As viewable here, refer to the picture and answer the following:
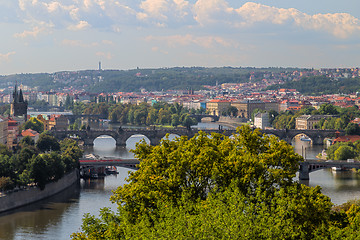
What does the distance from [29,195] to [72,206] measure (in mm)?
2240

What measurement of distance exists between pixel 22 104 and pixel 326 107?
35176 millimetres

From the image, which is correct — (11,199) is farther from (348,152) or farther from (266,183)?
(348,152)

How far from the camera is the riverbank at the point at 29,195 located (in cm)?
3691

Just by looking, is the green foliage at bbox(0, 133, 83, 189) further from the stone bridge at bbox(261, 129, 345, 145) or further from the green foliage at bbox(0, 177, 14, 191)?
the stone bridge at bbox(261, 129, 345, 145)

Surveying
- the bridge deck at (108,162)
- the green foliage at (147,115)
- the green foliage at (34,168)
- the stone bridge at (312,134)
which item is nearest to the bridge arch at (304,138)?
the stone bridge at (312,134)

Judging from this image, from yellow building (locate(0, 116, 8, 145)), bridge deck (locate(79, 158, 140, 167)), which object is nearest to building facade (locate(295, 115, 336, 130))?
yellow building (locate(0, 116, 8, 145))

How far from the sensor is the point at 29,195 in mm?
39156

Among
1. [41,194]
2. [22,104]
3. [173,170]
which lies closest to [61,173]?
[41,194]

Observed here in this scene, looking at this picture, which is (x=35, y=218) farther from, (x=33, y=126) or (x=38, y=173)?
(x=33, y=126)

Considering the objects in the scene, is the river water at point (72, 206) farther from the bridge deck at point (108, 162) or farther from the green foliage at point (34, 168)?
the green foliage at point (34, 168)

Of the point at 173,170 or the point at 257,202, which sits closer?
the point at 257,202

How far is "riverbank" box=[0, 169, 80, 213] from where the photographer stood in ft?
121

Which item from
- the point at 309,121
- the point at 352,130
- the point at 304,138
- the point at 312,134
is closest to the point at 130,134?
the point at 312,134

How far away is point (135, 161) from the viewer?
50.2 meters
